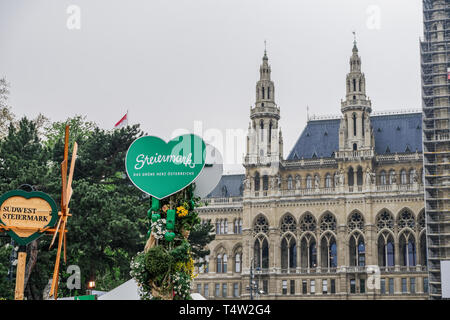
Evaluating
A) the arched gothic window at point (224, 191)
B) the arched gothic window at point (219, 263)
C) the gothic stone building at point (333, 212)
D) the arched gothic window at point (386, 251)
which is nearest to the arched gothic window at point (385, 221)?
the gothic stone building at point (333, 212)

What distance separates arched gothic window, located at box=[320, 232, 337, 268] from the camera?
72000mm

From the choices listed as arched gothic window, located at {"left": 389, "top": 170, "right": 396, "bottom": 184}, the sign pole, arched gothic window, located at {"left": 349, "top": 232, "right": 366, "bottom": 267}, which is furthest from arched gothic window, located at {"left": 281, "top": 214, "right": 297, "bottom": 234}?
the sign pole

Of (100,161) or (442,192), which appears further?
(442,192)

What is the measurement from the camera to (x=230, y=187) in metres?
85.4

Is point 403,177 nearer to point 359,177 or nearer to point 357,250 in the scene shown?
point 359,177

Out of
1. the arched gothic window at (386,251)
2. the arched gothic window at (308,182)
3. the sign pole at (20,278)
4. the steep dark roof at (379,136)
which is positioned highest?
the steep dark roof at (379,136)

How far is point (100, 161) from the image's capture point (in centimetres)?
4088

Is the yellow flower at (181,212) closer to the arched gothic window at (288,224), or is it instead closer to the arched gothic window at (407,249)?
the arched gothic window at (407,249)

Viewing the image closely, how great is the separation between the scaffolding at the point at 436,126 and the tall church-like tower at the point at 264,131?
54.4 ft

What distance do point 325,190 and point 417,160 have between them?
9.57 m

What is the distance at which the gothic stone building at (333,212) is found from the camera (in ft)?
228
